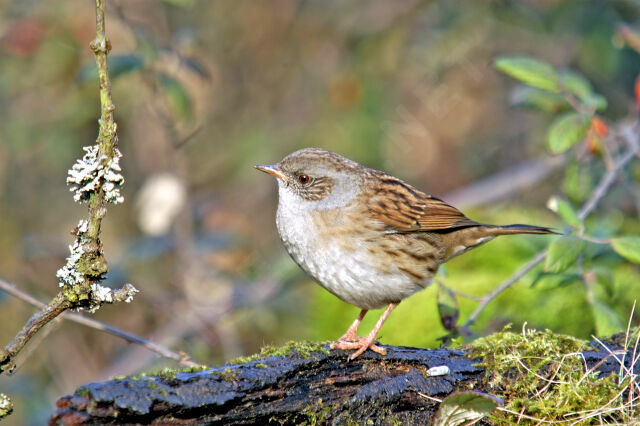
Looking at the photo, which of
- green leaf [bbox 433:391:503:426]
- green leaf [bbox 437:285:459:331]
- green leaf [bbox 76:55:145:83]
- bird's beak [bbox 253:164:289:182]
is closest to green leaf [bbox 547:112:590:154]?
green leaf [bbox 437:285:459:331]

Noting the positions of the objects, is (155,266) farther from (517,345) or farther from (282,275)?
(517,345)

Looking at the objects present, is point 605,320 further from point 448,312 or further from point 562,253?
point 448,312

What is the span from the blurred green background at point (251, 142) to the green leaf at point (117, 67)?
16mm

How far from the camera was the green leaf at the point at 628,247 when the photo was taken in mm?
3555

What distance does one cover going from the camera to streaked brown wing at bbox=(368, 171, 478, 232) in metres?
3.89

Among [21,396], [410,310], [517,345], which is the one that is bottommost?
[517,345]

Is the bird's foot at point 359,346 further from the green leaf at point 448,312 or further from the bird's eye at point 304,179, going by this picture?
the bird's eye at point 304,179

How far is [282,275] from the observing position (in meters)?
5.91

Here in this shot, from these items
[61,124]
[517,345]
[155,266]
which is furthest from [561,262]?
[61,124]

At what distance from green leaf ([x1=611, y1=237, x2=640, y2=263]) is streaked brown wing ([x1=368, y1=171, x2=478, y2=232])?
81 cm

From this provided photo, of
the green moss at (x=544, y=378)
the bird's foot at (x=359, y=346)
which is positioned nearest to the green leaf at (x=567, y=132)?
the green moss at (x=544, y=378)

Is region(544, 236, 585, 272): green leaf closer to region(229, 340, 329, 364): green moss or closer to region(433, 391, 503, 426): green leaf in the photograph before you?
region(433, 391, 503, 426): green leaf

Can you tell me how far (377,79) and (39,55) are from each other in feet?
12.1

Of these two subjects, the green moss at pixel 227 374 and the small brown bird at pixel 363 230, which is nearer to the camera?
the green moss at pixel 227 374
